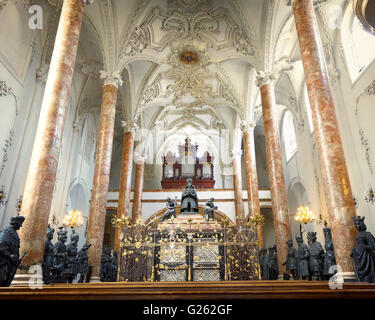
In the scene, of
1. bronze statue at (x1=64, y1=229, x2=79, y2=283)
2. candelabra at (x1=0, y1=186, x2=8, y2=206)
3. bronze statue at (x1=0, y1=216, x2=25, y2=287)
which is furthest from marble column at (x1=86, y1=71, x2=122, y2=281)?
bronze statue at (x1=0, y1=216, x2=25, y2=287)

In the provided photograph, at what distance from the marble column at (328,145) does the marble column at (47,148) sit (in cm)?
565

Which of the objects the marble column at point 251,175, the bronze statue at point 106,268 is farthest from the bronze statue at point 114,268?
the marble column at point 251,175

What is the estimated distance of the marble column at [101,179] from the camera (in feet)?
28.2

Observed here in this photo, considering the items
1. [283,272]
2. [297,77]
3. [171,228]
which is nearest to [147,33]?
[297,77]

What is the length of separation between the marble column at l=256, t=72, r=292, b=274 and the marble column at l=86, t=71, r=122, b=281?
5.74 m

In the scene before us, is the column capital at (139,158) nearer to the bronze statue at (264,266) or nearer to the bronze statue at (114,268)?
the bronze statue at (114,268)

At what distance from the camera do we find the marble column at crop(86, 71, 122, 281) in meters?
8.60

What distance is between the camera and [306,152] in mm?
14594

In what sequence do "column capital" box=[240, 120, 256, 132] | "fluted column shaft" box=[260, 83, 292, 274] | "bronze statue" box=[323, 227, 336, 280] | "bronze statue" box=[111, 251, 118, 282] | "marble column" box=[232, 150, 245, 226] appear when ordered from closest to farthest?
"bronze statue" box=[323, 227, 336, 280], "fluted column shaft" box=[260, 83, 292, 274], "bronze statue" box=[111, 251, 118, 282], "column capital" box=[240, 120, 256, 132], "marble column" box=[232, 150, 245, 226]

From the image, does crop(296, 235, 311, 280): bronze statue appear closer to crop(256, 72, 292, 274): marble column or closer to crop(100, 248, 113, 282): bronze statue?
Result: crop(256, 72, 292, 274): marble column

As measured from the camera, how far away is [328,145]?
5.96m

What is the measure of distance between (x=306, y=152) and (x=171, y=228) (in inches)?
371

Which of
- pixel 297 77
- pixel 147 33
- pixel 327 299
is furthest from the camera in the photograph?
pixel 297 77
